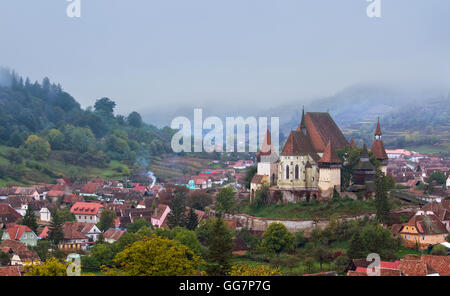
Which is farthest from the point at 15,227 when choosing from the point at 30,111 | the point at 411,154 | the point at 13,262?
the point at 411,154

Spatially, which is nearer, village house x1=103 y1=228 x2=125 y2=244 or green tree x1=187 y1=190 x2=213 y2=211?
village house x1=103 y1=228 x2=125 y2=244

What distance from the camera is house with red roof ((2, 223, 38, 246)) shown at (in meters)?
53.3

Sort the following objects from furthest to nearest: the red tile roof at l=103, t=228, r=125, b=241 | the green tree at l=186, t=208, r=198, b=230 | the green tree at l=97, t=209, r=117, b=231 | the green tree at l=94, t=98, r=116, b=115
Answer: the green tree at l=94, t=98, r=116, b=115 → the green tree at l=97, t=209, r=117, b=231 → the red tile roof at l=103, t=228, r=125, b=241 → the green tree at l=186, t=208, r=198, b=230

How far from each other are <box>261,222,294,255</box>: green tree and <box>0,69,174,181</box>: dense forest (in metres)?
59.5

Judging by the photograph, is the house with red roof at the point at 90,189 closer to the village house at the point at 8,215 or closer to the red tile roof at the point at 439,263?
the village house at the point at 8,215

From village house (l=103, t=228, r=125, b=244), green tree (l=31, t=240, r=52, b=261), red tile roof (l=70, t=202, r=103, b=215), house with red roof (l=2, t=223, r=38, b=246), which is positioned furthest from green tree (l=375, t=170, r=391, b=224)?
red tile roof (l=70, t=202, r=103, b=215)

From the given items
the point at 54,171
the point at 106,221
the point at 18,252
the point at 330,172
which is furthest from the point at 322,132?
the point at 54,171

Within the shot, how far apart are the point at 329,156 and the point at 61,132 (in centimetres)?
9017

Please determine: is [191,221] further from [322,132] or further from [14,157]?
[14,157]

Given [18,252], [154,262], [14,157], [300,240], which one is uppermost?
[14,157]

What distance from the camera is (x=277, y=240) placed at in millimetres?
46094

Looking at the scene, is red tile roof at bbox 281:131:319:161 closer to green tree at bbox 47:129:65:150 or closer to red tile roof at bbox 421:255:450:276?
red tile roof at bbox 421:255:450:276
